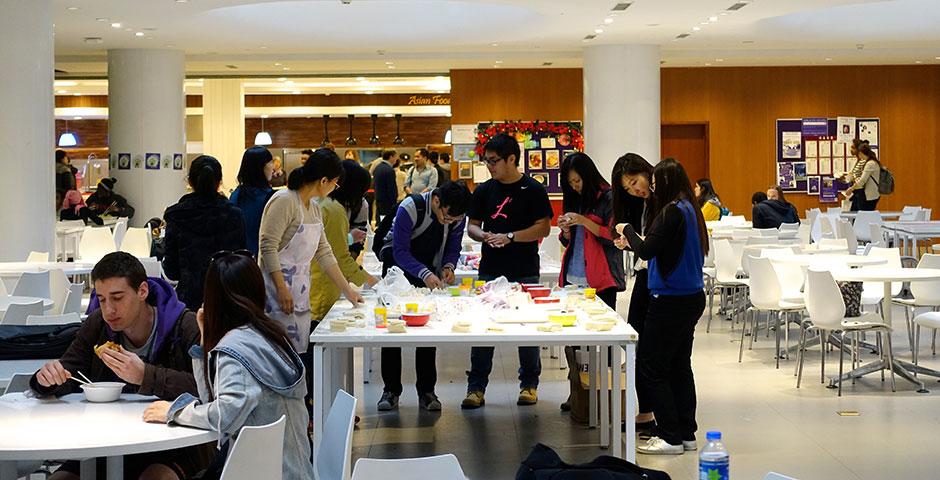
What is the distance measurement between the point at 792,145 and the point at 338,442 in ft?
61.3

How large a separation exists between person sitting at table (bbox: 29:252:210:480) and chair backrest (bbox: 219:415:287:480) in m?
0.74

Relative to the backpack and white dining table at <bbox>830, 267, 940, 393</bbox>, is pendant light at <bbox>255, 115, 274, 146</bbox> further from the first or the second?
white dining table at <bbox>830, 267, 940, 393</bbox>

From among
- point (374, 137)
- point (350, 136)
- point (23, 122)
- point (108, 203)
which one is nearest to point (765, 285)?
point (23, 122)

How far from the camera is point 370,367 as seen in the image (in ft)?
31.0

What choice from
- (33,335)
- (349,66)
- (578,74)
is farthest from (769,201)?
(33,335)

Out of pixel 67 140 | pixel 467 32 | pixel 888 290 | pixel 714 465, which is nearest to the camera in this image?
pixel 714 465

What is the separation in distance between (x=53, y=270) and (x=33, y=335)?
3.78 m

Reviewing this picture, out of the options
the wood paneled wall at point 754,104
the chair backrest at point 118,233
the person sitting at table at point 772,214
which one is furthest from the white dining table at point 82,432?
the wood paneled wall at point 754,104

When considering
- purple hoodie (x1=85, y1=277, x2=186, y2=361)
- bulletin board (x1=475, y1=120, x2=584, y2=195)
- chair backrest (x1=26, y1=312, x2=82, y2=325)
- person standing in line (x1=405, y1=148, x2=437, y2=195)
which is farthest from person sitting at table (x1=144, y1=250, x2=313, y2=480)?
bulletin board (x1=475, y1=120, x2=584, y2=195)

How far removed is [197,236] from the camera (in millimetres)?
6535

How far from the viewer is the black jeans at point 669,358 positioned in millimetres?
6547

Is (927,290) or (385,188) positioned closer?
(927,290)

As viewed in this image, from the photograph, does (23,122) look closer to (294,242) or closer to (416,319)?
(294,242)

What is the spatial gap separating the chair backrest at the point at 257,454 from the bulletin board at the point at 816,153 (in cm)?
1903
